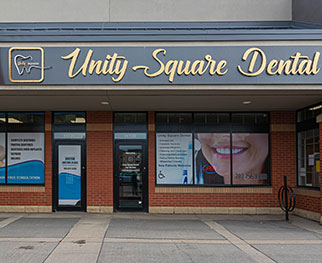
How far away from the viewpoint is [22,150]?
11477mm

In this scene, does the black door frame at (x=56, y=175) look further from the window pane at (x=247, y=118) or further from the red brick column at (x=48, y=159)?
the window pane at (x=247, y=118)

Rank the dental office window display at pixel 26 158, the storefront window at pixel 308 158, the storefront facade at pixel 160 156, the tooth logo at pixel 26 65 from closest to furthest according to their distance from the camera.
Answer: the tooth logo at pixel 26 65 → the storefront window at pixel 308 158 → the storefront facade at pixel 160 156 → the dental office window display at pixel 26 158

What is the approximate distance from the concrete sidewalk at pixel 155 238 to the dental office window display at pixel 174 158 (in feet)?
3.91

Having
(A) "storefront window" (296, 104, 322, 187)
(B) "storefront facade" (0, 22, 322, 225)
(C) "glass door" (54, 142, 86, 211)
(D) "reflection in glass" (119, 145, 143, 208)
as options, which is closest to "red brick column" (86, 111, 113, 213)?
(B) "storefront facade" (0, 22, 322, 225)

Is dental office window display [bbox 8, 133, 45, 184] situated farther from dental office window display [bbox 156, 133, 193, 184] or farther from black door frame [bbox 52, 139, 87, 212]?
dental office window display [bbox 156, 133, 193, 184]

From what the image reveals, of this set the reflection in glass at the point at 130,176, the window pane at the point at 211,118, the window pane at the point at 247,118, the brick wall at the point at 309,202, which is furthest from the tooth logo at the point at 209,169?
the brick wall at the point at 309,202

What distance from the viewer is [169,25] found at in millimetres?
11344

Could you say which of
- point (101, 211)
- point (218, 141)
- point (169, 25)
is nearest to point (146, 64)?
point (169, 25)

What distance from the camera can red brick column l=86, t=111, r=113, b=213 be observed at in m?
11.3

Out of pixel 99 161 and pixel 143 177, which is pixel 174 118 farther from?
pixel 99 161

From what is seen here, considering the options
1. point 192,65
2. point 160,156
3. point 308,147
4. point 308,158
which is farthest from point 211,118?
point 192,65

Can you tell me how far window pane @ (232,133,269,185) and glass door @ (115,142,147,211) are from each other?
2.88 metres

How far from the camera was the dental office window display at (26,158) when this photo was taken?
11.4 meters

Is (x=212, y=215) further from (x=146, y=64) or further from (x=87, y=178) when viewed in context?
(x=146, y=64)
